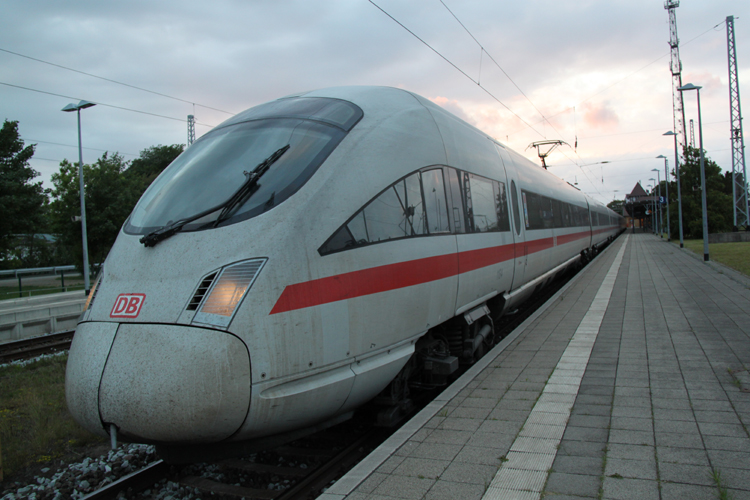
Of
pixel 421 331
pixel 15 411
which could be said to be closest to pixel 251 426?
pixel 421 331

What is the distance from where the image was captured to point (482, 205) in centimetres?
634

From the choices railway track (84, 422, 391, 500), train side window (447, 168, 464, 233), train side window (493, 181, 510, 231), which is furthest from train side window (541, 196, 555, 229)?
railway track (84, 422, 391, 500)

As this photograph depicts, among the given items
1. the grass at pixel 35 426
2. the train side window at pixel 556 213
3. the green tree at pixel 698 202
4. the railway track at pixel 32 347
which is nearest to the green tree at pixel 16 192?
the railway track at pixel 32 347

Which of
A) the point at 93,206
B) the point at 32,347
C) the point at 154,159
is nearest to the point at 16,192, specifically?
the point at 93,206

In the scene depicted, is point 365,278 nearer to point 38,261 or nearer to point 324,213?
point 324,213

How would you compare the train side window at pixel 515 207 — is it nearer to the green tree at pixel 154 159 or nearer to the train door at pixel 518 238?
the train door at pixel 518 238

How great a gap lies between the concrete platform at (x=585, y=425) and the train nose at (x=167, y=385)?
85 centimetres

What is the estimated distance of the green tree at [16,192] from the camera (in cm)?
2212

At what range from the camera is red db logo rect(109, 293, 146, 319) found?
310 cm

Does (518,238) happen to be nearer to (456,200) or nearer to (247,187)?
(456,200)

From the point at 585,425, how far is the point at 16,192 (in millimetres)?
25801

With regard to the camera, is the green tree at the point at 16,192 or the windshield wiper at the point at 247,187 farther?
the green tree at the point at 16,192

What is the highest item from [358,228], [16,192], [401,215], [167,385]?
[16,192]

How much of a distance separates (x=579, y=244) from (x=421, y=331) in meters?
14.3
